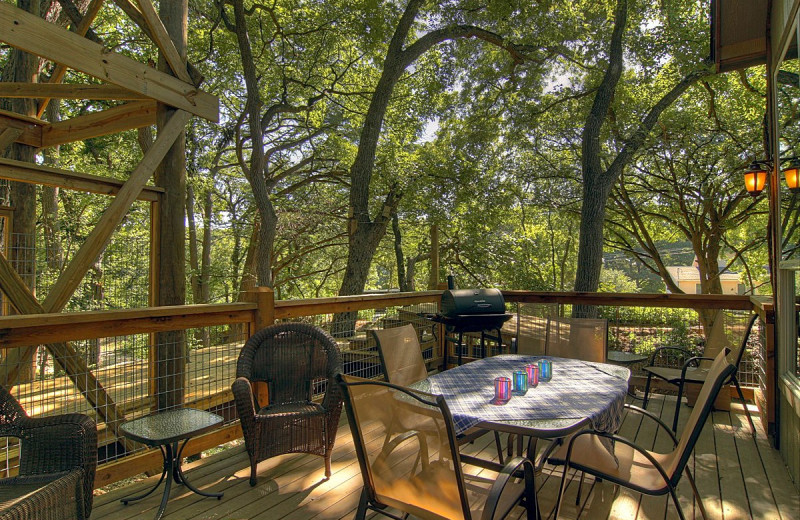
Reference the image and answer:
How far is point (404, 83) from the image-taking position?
10.5m

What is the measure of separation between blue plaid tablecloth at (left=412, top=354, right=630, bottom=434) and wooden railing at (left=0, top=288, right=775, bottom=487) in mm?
1349

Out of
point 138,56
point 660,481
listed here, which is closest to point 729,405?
point 660,481

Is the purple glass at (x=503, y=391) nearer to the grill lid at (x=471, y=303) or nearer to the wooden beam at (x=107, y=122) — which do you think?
the grill lid at (x=471, y=303)

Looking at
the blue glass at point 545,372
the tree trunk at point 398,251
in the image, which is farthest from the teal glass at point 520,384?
the tree trunk at point 398,251

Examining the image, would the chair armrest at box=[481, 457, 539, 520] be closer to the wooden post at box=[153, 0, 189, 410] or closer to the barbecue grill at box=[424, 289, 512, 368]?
the barbecue grill at box=[424, 289, 512, 368]

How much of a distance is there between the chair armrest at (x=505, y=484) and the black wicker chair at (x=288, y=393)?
4.04 feet

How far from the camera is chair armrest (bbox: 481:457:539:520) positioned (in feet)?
4.80

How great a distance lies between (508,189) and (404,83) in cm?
330

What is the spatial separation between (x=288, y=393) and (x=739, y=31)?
15.5 feet

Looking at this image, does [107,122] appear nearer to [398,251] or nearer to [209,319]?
[209,319]

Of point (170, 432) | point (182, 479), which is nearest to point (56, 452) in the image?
point (170, 432)

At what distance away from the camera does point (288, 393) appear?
3080mm

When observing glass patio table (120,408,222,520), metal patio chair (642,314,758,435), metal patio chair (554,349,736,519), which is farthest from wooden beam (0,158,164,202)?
metal patio chair (642,314,758,435)

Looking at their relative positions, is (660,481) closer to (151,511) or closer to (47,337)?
(151,511)
